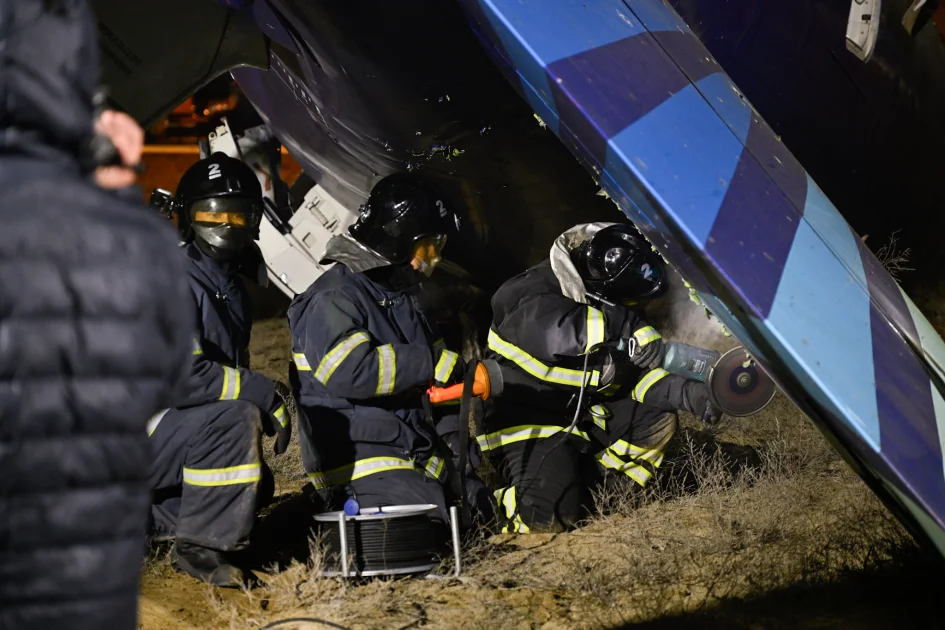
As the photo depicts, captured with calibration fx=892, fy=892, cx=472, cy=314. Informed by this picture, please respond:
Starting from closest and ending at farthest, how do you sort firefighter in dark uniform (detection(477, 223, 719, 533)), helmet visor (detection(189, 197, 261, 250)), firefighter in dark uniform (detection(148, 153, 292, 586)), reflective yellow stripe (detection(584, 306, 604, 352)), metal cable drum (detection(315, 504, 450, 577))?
metal cable drum (detection(315, 504, 450, 577)), firefighter in dark uniform (detection(148, 153, 292, 586)), helmet visor (detection(189, 197, 261, 250)), reflective yellow stripe (detection(584, 306, 604, 352)), firefighter in dark uniform (detection(477, 223, 719, 533))

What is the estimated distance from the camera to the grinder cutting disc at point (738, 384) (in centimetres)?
411

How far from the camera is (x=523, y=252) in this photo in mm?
5250

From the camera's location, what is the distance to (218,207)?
3836 millimetres

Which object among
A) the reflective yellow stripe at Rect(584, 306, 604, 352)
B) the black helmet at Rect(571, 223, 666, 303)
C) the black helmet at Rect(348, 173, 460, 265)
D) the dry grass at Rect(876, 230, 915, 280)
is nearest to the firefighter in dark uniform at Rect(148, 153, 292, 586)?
the black helmet at Rect(348, 173, 460, 265)

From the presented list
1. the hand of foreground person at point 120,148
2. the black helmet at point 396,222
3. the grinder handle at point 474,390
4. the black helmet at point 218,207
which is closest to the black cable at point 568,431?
the grinder handle at point 474,390

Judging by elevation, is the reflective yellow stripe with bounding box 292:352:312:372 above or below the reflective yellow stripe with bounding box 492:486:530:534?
above

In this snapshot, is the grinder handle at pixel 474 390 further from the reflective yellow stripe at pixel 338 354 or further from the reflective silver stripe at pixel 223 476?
the reflective silver stripe at pixel 223 476

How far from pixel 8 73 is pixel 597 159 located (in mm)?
1947

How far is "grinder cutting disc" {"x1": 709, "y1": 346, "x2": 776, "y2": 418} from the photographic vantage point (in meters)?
4.11

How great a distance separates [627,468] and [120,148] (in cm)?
367

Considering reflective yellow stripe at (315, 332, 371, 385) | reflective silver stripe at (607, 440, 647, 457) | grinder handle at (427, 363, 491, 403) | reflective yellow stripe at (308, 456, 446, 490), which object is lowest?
reflective silver stripe at (607, 440, 647, 457)

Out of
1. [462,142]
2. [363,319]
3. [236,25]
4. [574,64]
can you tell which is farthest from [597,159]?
[236,25]

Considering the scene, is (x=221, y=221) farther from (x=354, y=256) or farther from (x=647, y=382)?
(x=647, y=382)

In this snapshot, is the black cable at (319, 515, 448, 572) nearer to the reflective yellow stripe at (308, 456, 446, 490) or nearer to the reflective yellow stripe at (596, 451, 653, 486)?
the reflective yellow stripe at (308, 456, 446, 490)
